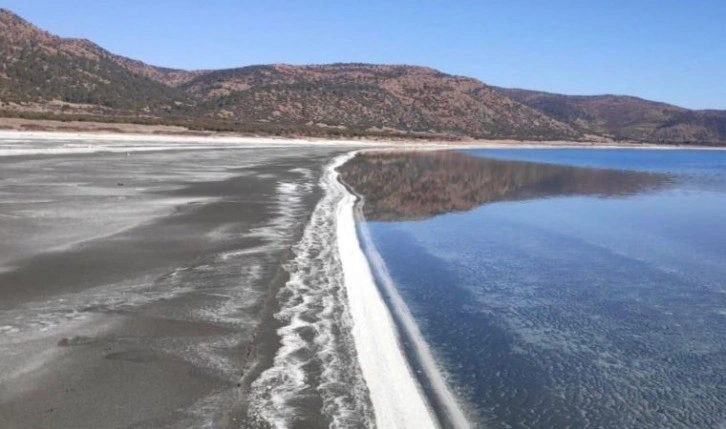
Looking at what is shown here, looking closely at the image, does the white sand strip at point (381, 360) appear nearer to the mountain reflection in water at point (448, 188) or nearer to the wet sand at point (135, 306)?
the wet sand at point (135, 306)

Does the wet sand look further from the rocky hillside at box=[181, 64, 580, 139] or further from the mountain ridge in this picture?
the rocky hillside at box=[181, 64, 580, 139]

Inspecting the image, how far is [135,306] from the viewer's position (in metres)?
7.66

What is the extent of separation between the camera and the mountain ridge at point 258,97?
3263 inches

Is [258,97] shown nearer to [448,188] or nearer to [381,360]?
Result: [448,188]

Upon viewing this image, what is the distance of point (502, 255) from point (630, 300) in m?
3.54

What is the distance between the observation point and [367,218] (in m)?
17.9

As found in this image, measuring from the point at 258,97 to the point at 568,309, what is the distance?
384 ft

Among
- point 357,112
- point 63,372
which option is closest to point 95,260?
point 63,372

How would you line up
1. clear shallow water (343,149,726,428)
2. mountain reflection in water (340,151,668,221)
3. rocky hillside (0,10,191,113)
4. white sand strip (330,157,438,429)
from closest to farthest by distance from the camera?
white sand strip (330,157,438,429) → clear shallow water (343,149,726,428) → mountain reflection in water (340,151,668,221) → rocky hillside (0,10,191,113)

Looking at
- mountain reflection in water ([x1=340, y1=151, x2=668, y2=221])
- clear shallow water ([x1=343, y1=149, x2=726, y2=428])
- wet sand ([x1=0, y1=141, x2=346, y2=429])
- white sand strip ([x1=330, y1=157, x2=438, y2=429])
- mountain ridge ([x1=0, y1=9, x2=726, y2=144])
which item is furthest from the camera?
mountain ridge ([x1=0, y1=9, x2=726, y2=144])

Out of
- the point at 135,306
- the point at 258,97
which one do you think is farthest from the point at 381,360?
the point at 258,97

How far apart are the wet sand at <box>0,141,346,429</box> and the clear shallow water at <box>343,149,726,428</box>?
1840 mm

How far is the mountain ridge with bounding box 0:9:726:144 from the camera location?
8288 centimetres

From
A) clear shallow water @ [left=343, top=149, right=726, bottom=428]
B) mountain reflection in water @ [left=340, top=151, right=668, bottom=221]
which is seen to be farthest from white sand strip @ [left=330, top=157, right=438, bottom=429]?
mountain reflection in water @ [left=340, top=151, right=668, bottom=221]
